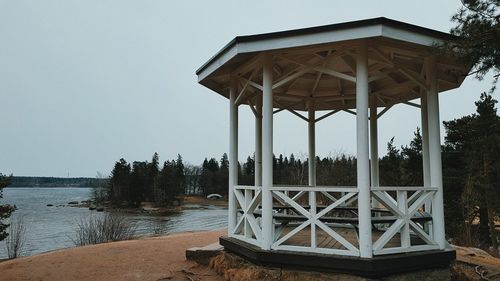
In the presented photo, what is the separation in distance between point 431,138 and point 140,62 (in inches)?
973

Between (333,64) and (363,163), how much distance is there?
3.05 meters

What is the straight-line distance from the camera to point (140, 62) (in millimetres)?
27453

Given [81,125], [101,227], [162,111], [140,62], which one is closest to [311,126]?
[101,227]

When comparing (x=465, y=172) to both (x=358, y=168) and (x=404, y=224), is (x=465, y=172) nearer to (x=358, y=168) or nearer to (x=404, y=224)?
(x=404, y=224)

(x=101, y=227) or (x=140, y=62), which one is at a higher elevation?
(x=140, y=62)

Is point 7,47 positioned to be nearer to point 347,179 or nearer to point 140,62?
point 140,62

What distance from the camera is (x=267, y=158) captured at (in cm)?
580

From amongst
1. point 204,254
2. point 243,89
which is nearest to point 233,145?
point 243,89

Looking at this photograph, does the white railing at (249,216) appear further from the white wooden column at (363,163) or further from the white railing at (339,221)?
the white wooden column at (363,163)

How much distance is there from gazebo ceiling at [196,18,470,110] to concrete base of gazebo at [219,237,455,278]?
251cm

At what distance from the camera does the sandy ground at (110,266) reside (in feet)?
21.5

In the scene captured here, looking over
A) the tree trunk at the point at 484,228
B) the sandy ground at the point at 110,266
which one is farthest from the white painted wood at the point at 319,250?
the tree trunk at the point at 484,228

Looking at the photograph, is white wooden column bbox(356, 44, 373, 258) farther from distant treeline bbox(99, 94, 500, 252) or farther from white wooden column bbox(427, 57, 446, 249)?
distant treeline bbox(99, 94, 500, 252)

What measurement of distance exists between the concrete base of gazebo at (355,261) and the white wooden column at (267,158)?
23 centimetres
